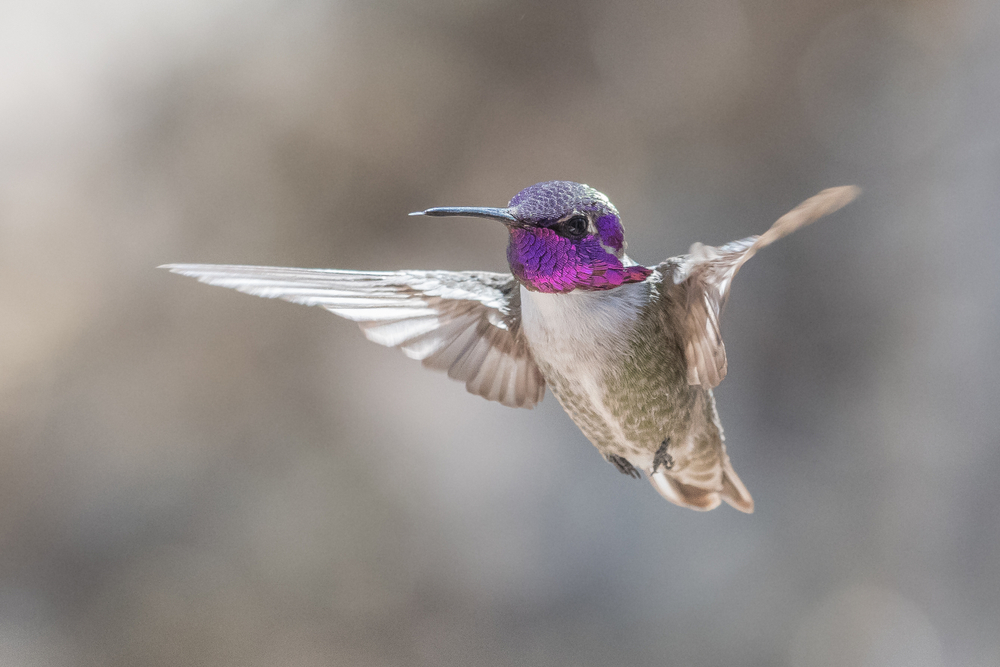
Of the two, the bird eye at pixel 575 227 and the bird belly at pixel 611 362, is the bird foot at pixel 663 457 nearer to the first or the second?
the bird belly at pixel 611 362

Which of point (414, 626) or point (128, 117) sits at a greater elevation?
point (128, 117)

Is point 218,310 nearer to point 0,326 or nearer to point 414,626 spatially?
point 0,326

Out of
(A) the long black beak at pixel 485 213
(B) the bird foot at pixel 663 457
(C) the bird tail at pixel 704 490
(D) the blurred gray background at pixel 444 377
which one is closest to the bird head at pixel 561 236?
(A) the long black beak at pixel 485 213

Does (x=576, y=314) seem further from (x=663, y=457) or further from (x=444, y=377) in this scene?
(x=444, y=377)

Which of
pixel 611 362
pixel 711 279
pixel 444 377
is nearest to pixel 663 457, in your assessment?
pixel 611 362

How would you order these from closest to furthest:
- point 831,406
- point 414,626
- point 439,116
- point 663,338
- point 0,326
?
point 663,338 < point 0,326 < point 439,116 < point 414,626 < point 831,406

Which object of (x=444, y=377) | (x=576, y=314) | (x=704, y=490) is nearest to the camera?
(x=576, y=314)

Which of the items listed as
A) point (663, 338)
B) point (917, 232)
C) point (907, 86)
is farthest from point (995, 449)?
point (663, 338)
